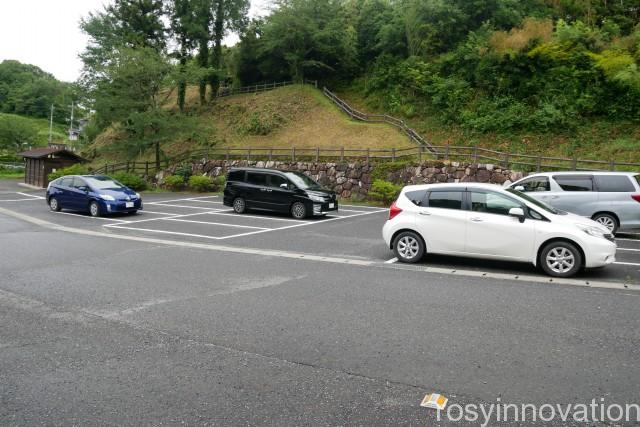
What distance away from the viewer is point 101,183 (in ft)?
58.2

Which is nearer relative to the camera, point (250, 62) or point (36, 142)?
point (250, 62)

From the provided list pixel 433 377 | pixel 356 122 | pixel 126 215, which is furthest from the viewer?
pixel 356 122

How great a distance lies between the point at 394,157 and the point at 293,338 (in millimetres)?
21393

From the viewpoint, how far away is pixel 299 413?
3.35 metres

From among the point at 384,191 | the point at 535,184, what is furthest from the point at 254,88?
the point at 535,184

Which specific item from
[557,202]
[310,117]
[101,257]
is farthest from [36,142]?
[557,202]

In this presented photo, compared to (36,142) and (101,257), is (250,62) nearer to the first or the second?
(36,142)

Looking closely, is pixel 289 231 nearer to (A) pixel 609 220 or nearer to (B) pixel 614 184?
(A) pixel 609 220

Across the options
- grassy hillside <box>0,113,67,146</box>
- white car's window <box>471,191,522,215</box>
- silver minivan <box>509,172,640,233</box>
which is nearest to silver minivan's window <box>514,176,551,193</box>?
silver minivan <box>509,172,640,233</box>

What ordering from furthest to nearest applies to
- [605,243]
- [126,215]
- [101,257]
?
1. [126,215]
2. [101,257]
3. [605,243]

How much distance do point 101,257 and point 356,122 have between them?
29055mm

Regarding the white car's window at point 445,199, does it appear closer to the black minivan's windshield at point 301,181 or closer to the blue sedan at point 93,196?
the black minivan's windshield at point 301,181

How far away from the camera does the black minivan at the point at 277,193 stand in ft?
53.3

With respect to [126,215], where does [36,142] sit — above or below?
above
